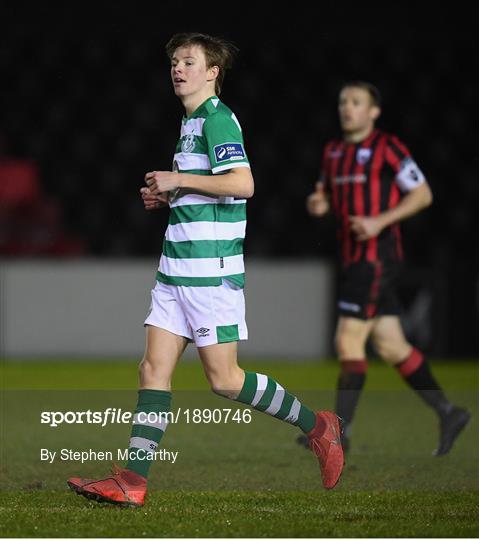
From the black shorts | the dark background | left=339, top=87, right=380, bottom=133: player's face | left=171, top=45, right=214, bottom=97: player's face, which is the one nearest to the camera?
left=171, top=45, right=214, bottom=97: player's face

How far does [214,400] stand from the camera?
7.08 meters

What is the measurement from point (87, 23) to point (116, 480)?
832 cm

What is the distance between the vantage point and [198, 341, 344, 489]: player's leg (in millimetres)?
3996

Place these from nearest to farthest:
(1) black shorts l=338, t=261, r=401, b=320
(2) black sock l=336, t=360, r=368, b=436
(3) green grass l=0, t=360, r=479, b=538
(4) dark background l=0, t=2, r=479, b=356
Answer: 1. (3) green grass l=0, t=360, r=479, b=538
2. (2) black sock l=336, t=360, r=368, b=436
3. (1) black shorts l=338, t=261, r=401, b=320
4. (4) dark background l=0, t=2, r=479, b=356

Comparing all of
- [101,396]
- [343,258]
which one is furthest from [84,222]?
[343,258]

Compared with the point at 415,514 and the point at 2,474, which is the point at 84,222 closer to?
the point at 2,474

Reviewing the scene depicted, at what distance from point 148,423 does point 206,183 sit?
2.48ft

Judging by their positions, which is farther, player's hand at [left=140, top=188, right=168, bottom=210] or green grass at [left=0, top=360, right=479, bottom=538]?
player's hand at [left=140, top=188, right=168, bottom=210]

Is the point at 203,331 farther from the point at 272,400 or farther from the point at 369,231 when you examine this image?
the point at 369,231

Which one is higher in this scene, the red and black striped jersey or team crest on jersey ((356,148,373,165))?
team crest on jersey ((356,148,373,165))

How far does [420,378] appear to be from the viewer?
5.66 m

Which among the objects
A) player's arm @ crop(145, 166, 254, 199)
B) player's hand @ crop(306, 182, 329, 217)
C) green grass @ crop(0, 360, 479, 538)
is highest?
player's arm @ crop(145, 166, 254, 199)

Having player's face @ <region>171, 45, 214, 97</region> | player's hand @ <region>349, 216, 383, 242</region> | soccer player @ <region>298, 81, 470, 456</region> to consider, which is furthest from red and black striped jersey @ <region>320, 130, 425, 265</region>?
player's face @ <region>171, 45, 214, 97</region>

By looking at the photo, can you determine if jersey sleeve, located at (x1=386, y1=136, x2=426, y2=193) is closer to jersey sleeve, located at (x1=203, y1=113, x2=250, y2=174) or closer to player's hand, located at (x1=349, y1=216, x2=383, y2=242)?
player's hand, located at (x1=349, y1=216, x2=383, y2=242)
